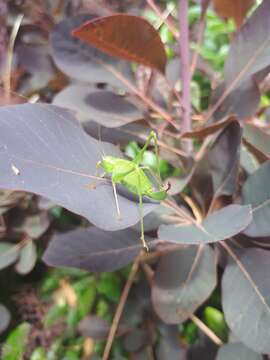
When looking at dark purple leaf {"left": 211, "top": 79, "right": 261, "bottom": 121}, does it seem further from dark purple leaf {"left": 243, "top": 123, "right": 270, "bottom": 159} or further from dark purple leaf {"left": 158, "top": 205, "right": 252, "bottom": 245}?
dark purple leaf {"left": 158, "top": 205, "right": 252, "bottom": 245}

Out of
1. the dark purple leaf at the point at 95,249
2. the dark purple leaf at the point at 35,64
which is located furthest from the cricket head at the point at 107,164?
the dark purple leaf at the point at 35,64

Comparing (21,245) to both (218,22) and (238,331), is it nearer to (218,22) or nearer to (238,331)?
(238,331)

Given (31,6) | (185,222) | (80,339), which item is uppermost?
(185,222)

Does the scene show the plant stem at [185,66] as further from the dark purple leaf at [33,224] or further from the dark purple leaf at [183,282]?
the dark purple leaf at [33,224]

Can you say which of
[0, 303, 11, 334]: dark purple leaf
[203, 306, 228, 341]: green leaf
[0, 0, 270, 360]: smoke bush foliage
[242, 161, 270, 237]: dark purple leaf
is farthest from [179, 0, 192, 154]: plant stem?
[0, 303, 11, 334]: dark purple leaf

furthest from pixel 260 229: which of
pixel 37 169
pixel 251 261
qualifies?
pixel 37 169
